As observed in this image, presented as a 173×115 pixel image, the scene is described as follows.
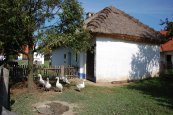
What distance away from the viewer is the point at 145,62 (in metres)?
20.9

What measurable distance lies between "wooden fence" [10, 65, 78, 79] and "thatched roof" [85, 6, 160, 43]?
159 inches

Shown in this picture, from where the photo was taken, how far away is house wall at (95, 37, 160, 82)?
1802 centimetres

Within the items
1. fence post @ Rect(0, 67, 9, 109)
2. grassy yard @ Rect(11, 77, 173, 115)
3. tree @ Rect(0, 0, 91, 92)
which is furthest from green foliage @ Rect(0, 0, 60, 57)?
fence post @ Rect(0, 67, 9, 109)

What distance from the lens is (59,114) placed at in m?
8.91

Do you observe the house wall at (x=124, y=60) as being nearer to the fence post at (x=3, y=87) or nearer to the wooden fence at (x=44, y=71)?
the wooden fence at (x=44, y=71)

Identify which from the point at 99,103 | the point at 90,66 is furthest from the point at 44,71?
the point at 99,103

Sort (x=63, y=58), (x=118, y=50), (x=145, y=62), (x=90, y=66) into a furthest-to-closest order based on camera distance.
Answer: (x=63, y=58)
(x=145, y=62)
(x=90, y=66)
(x=118, y=50)

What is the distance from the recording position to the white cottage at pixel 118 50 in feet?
58.9

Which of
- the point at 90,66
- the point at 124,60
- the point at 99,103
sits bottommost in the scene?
the point at 99,103

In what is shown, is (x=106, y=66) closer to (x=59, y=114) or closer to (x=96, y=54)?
(x=96, y=54)

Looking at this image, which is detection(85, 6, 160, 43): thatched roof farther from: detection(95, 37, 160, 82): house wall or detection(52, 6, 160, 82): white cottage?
detection(95, 37, 160, 82): house wall

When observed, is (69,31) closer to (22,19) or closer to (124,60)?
(22,19)

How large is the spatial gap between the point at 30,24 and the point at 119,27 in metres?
9.08

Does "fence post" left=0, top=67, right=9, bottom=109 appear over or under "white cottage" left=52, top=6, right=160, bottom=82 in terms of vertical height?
under
